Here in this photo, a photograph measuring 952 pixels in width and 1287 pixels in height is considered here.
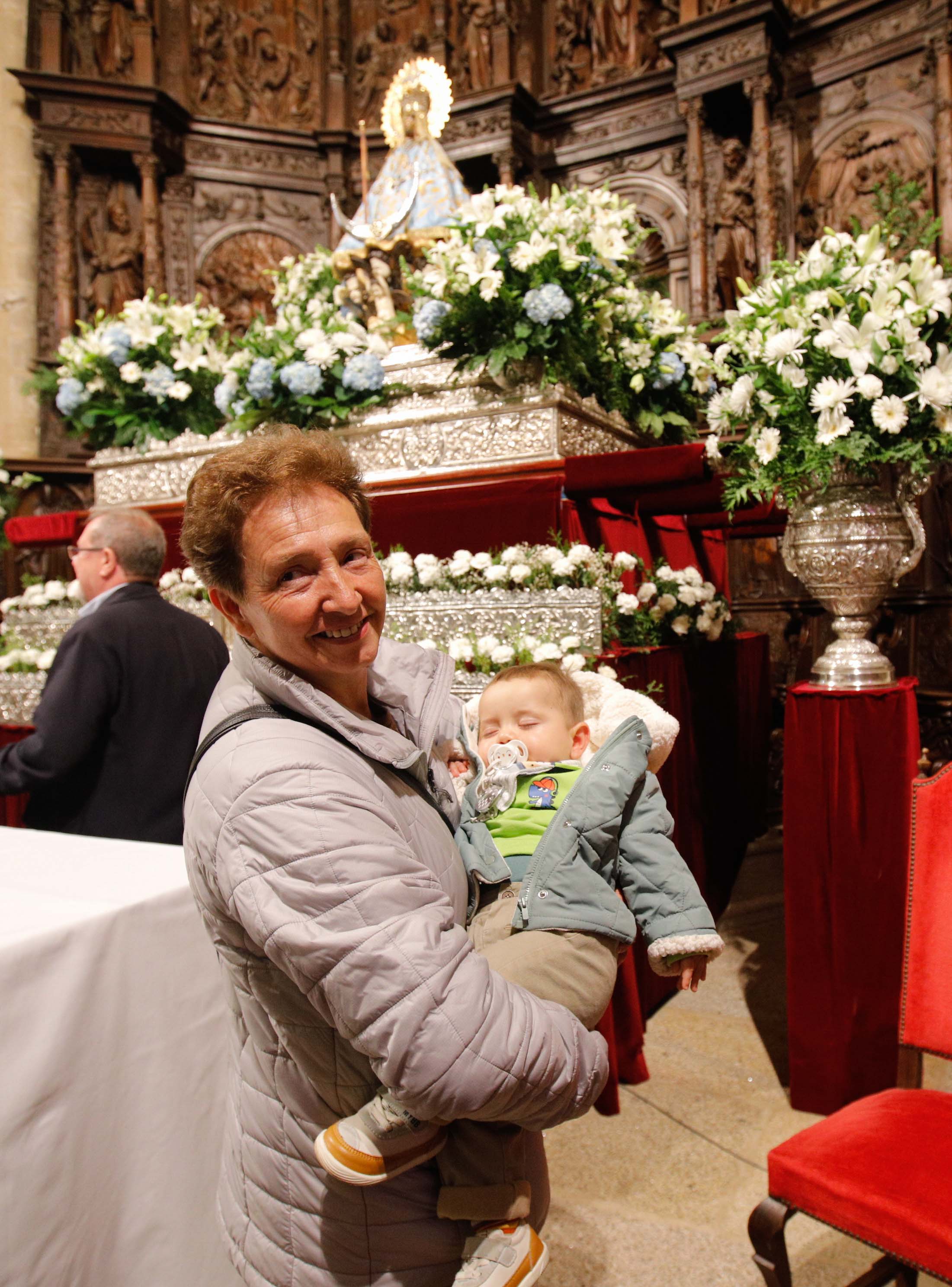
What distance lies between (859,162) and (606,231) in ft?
14.9

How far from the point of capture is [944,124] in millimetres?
6648

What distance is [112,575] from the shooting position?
3035 mm

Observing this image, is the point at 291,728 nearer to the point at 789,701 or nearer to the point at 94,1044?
the point at 94,1044

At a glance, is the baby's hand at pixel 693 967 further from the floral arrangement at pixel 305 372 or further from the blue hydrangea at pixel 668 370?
the blue hydrangea at pixel 668 370

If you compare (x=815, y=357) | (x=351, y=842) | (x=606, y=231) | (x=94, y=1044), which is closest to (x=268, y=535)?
(x=351, y=842)

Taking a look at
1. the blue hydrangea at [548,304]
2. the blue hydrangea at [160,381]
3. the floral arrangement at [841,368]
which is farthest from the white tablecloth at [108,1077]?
the blue hydrangea at [160,381]

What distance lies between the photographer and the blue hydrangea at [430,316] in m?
3.97

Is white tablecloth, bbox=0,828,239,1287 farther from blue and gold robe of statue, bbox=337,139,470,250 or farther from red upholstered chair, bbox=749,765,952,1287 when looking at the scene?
blue and gold robe of statue, bbox=337,139,470,250

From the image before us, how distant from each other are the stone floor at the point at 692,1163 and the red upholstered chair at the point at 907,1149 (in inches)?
17.7

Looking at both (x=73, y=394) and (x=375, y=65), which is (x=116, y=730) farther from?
(x=375, y=65)

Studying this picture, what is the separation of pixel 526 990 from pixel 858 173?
814 centimetres

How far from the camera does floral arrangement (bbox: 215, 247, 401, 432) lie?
14.2ft

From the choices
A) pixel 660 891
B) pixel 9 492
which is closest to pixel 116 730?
pixel 660 891

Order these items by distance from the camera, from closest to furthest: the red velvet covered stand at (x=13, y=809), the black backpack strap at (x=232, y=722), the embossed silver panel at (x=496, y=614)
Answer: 1. the black backpack strap at (x=232, y=722)
2. the embossed silver panel at (x=496, y=614)
3. the red velvet covered stand at (x=13, y=809)
